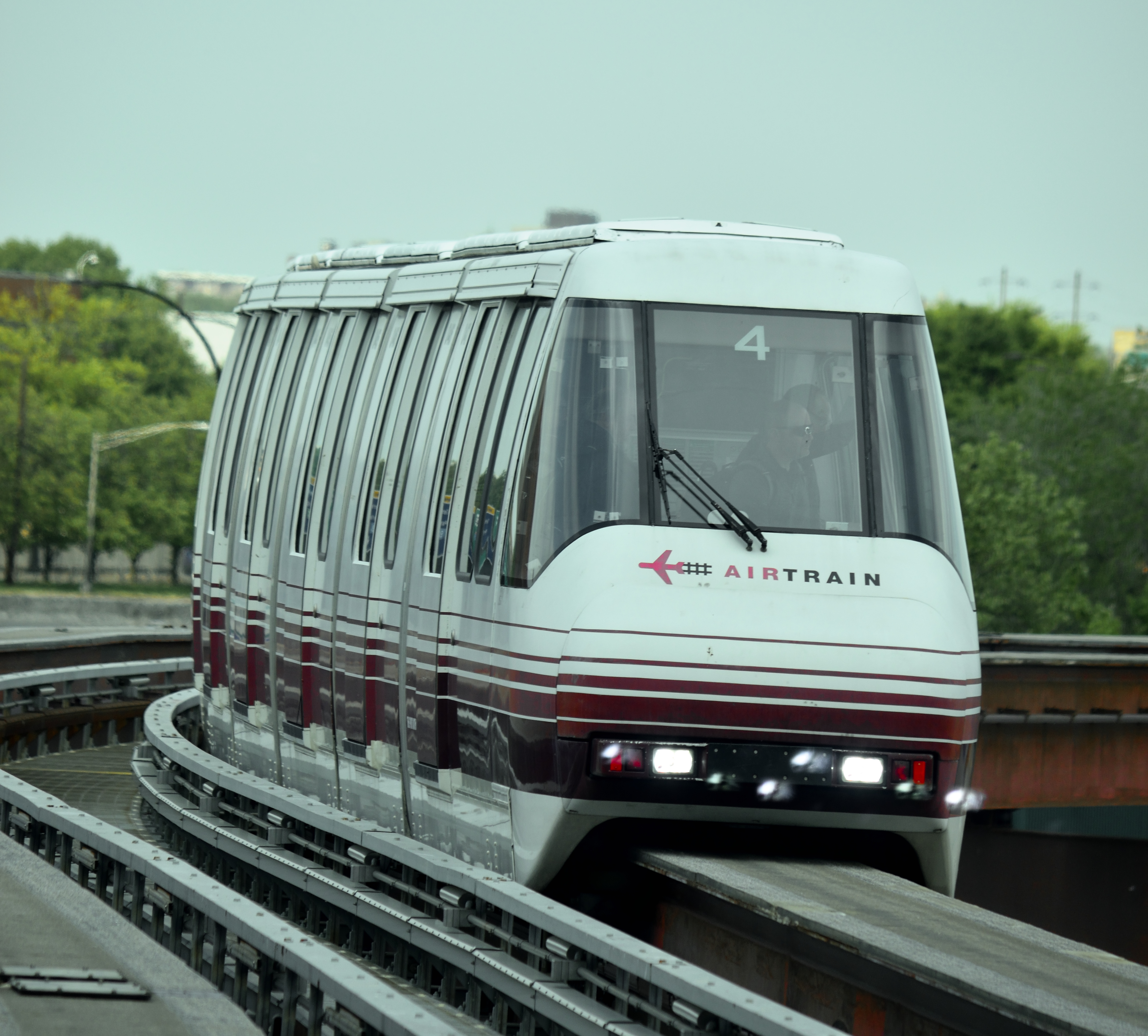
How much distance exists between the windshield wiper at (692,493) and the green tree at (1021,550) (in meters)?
53.3

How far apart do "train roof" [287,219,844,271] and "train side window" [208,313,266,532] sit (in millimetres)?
3931

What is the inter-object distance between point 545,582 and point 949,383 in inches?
3738

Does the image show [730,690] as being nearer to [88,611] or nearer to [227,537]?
[227,537]

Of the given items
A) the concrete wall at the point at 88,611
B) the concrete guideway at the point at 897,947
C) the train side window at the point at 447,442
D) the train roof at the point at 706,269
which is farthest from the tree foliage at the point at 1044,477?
the concrete guideway at the point at 897,947

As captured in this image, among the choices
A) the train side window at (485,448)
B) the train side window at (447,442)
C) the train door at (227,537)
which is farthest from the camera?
the train door at (227,537)

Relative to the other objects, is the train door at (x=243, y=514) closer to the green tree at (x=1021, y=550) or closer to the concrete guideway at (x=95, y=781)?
the concrete guideway at (x=95, y=781)

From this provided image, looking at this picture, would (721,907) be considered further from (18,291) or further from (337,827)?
(18,291)

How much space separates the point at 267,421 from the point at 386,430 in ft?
10.9

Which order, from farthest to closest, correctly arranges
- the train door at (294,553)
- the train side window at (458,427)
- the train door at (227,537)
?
1. the train door at (227,537)
2. the train door at (294,553)
3. the train side window at (458,427)

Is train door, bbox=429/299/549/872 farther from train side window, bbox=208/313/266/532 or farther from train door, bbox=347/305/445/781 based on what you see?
train side window, bbox=208/313/266/532

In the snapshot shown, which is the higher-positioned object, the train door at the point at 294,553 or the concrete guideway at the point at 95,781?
the train door at the point at 294,553

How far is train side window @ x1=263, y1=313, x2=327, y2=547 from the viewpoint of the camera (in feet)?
51.1

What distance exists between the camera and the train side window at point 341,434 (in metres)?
14.2

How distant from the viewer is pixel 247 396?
17391 millimetres
